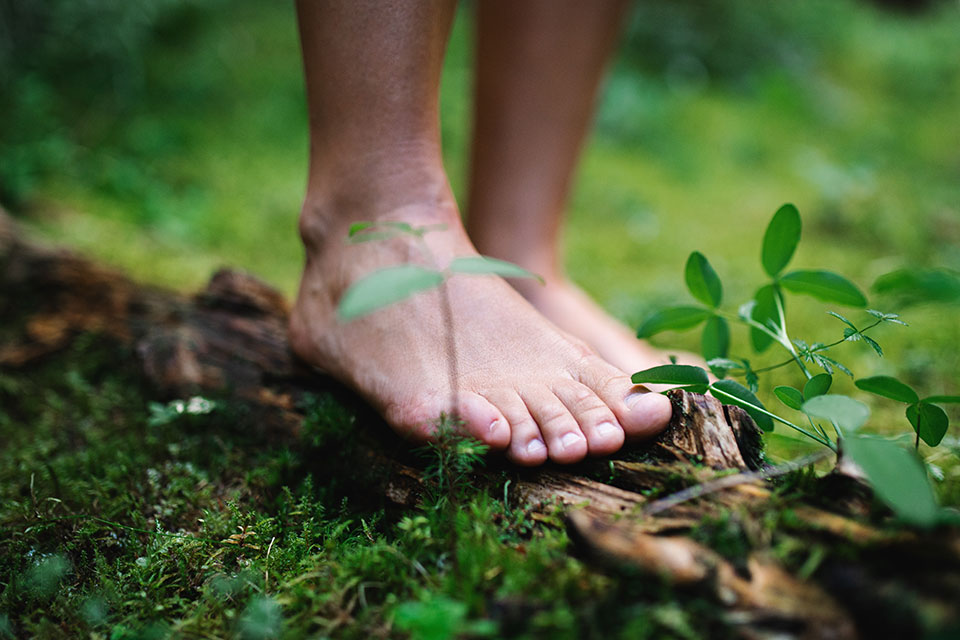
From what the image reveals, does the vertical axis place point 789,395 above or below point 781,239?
below

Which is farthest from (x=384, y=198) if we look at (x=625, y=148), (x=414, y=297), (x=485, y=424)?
(x=625, y=148)

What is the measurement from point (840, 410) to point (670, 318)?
0.35m

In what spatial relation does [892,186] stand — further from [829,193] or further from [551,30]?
[551,30]

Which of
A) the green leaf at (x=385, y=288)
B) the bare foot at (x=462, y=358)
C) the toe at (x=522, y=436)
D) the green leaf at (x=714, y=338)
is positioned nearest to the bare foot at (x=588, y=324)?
the green leaf at (x=714, y=338)

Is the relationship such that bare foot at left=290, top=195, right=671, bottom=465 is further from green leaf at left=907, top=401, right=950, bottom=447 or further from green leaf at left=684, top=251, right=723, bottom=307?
green leaf at left=907, top=401, right=950, bottom=447

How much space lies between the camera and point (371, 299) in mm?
→ 625

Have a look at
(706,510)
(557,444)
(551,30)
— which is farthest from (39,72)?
(706,510)

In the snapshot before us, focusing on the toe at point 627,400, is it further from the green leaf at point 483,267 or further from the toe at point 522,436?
the green leaf at point 483,267

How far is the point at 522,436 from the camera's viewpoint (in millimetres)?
1015

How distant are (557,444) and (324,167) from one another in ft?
2.43

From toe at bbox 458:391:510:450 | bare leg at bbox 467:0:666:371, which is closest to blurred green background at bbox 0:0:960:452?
bare leg at bbox 467:0:666:371

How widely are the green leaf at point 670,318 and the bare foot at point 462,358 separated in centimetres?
11

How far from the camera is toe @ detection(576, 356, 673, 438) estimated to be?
38.2 inches

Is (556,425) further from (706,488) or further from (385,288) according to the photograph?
(385,288)
